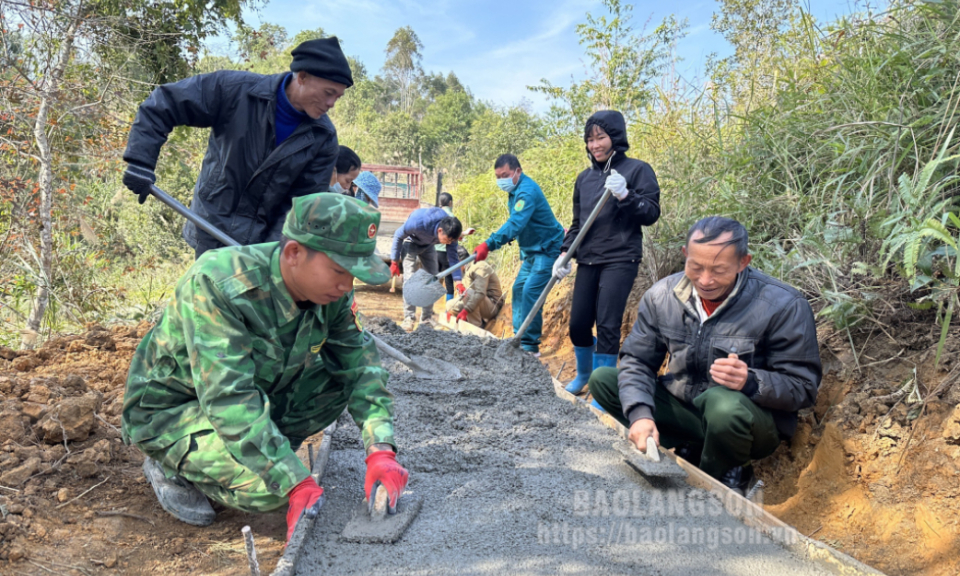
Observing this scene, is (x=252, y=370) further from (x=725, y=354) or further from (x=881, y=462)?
(x=881, y=462)

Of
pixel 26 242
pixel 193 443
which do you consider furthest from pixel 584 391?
pixel 26 242

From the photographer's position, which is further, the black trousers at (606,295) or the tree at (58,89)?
the tree at (58,89)

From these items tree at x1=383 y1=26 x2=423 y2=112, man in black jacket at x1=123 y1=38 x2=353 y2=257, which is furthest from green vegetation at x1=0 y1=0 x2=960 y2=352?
tree at x1=383 y1=26 x2=423 y2=112

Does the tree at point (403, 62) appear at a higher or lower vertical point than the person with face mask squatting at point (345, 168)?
higher

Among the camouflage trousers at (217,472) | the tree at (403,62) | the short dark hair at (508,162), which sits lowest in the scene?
the camouflage trousers at (217,472)

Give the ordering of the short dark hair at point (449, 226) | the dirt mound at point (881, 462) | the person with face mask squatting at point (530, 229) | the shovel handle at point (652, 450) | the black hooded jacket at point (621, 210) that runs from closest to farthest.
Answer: the dirt mound at point (881, 462) < the shovel handle at point (652, 450) < the black hooded jacket at point (621, 210) < the person with face mask squatting at point (530, 229) < the short dark hair at point (449, 226)

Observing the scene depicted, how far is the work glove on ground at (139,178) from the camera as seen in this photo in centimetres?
252

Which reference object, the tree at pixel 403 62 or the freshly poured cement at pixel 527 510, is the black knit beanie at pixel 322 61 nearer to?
the freshly poured cement at pixel 527 510

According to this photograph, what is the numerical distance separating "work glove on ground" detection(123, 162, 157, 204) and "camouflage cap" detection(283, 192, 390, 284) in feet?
4.20

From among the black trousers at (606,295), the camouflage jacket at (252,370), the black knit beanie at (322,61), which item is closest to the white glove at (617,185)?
the black trousers at (606,295)

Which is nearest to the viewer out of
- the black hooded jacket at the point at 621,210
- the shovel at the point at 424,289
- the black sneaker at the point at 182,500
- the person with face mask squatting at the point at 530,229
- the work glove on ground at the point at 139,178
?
the black sneaker at the point at 182,500

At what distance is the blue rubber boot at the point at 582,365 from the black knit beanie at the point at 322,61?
2.07 meters

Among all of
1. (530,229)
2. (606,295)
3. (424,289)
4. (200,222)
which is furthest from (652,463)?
(424,289)

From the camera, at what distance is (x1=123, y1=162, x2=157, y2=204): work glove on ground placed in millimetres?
2518
